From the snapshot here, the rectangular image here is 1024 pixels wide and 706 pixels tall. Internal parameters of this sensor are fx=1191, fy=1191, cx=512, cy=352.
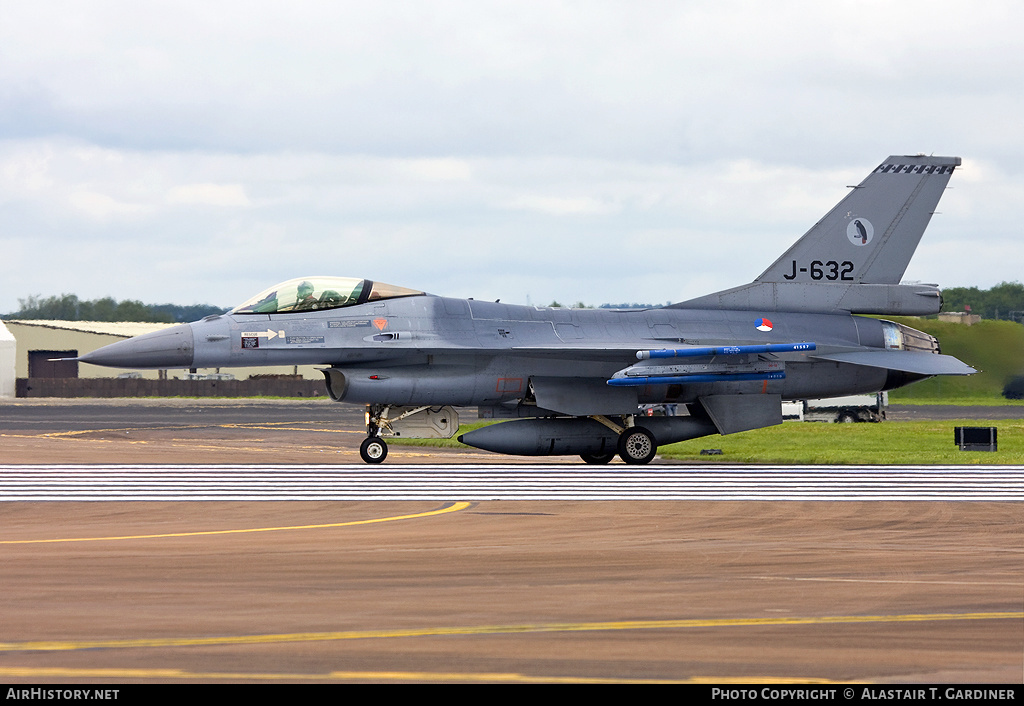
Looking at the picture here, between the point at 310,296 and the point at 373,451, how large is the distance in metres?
2.93

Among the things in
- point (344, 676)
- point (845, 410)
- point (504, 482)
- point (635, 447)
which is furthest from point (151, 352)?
point (845, 410)

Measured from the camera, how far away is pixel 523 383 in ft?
71.0

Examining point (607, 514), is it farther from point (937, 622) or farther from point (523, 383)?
point (523, 383)

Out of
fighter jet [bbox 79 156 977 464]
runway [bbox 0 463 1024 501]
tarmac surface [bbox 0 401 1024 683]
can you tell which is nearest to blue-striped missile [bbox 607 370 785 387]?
fighter jet [bbox 79 156 977 464]

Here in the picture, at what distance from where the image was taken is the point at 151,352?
20078mm

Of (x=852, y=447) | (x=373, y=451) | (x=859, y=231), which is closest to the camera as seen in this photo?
(x=373, y=451)

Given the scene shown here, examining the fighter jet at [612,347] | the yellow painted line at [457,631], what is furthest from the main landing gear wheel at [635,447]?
the yellow painted line at [457,631]

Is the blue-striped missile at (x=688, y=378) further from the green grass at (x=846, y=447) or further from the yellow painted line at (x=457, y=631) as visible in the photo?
the yellow painted line at (x=457, y=631)

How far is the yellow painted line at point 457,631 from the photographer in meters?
6.63

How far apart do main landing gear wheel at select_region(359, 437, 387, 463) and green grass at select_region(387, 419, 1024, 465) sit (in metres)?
6.23

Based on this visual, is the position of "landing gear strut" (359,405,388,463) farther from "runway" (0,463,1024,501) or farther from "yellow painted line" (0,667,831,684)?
"yellow painted line" (0,667,831,684)

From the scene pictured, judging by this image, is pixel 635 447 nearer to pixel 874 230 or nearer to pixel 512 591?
pixel 874 230

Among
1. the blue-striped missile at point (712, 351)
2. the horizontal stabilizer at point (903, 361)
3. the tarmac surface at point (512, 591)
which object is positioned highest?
the blue-striped missile at point (712, 351)

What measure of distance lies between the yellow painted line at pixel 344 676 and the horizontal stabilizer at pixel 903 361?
54.9 ft
